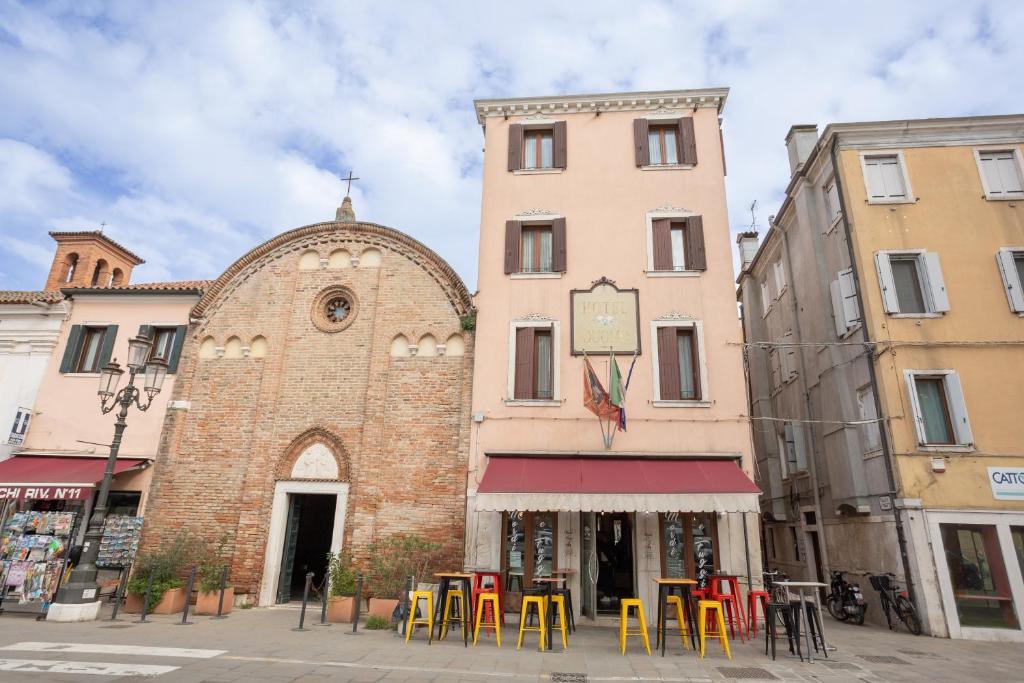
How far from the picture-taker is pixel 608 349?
12758mm

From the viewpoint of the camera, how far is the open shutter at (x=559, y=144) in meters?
14.6

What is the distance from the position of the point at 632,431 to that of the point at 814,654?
5.01m

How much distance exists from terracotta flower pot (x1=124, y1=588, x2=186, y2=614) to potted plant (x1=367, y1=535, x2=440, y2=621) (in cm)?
412

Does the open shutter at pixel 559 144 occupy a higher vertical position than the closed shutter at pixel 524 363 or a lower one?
higher

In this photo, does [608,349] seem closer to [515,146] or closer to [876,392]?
[876,392]

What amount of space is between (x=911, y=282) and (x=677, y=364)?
6.06 meters

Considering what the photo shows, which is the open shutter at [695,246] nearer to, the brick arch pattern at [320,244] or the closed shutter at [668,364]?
the closed shutter at [668,364]

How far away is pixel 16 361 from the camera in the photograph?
15.4 m

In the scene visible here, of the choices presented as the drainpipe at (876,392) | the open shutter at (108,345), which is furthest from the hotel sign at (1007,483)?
the open shutter at (108,345)

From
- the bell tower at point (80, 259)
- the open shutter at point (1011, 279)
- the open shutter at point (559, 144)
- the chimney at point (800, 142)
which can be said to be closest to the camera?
the open shutter at point (1011, 279)

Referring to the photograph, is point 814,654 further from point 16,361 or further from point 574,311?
point 16,361

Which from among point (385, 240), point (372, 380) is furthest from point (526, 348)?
point (385, 240)

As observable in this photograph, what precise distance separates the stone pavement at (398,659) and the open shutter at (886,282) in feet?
22.7

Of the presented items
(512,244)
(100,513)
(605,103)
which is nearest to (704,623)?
(512,244)
